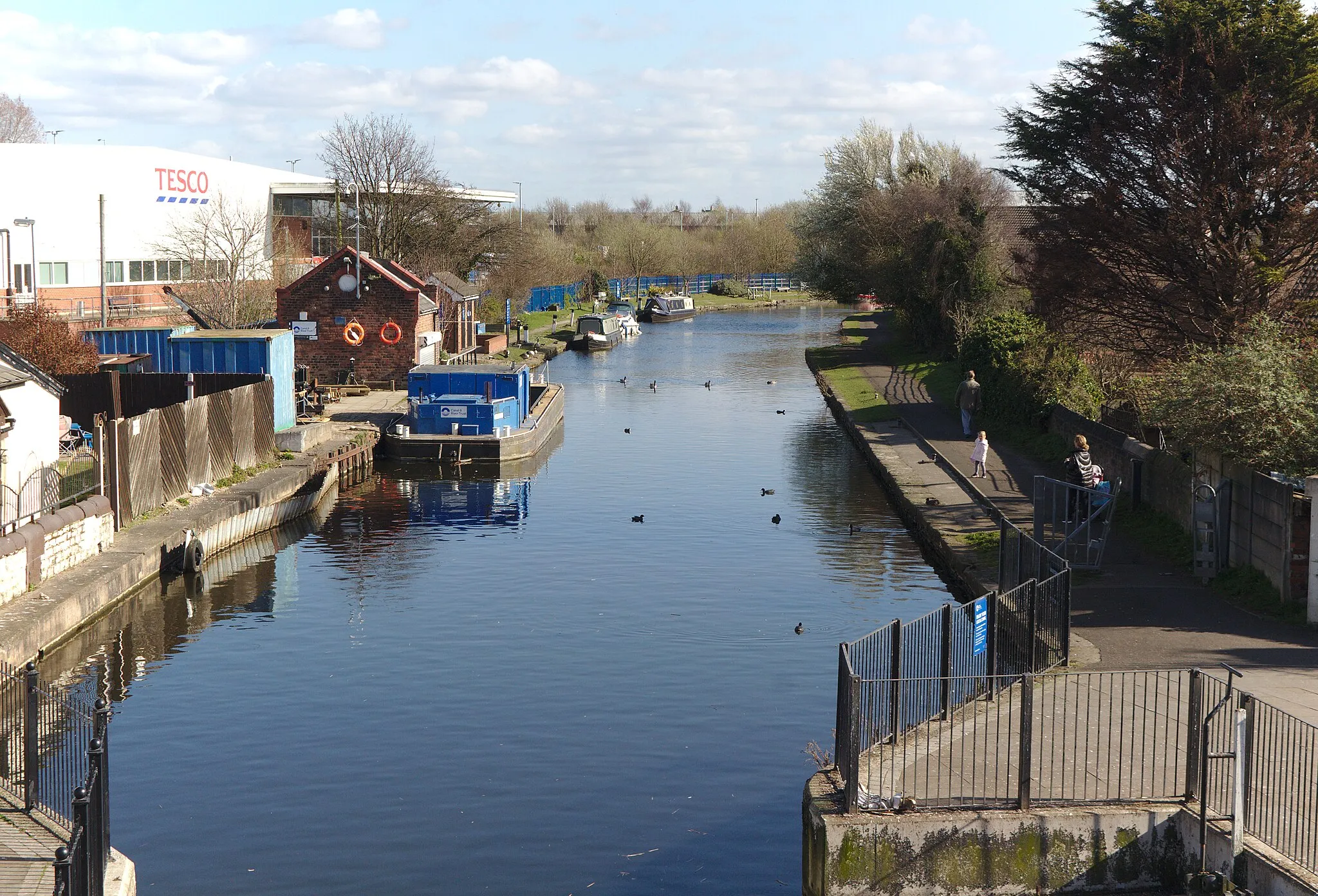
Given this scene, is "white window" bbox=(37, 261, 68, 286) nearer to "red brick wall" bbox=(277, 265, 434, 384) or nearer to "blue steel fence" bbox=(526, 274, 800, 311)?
"red brick wall" bbox=(277, 265, 434, 384)

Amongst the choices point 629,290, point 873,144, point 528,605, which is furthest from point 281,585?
point 629,290

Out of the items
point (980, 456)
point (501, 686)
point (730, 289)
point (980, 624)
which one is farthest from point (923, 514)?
point (730, 289)

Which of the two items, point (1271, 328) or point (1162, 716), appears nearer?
point (1162, 716)

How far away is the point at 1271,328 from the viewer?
22.6 metres

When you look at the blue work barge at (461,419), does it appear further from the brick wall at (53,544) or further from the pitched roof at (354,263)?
the brick wall at (53,544)

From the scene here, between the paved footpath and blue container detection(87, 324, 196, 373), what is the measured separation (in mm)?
25242

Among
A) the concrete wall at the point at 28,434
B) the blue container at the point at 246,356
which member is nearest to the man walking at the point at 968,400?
the blue container at the point at 246,356

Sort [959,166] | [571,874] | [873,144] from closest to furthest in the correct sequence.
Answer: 1. [571,874]
2. [959,166]
3. [873,144]

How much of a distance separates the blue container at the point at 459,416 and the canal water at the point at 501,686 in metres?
→ 3.59

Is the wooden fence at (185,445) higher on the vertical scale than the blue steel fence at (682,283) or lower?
lower

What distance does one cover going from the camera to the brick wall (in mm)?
18531

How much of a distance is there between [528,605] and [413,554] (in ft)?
16.1

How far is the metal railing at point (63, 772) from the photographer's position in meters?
9.02

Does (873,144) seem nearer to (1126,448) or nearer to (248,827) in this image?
(1126,448)
